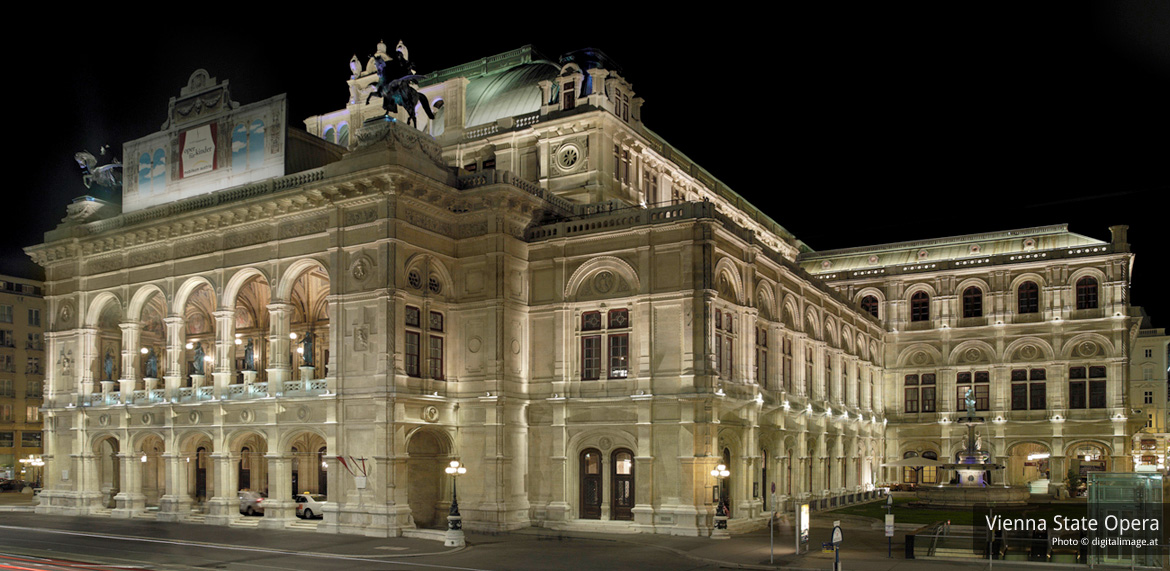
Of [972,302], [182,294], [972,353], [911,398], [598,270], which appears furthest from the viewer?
[911,398]

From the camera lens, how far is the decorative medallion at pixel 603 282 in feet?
146

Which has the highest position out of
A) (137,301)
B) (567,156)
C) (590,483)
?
(567,156)

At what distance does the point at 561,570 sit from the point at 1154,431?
12284cm

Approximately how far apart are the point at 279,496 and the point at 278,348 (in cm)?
615

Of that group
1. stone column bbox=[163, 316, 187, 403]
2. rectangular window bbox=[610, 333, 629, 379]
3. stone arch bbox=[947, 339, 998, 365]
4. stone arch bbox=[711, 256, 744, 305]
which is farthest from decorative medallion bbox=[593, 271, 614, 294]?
stone arch bbox=[947, 339, 998, 365]

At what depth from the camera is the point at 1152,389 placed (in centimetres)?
13038

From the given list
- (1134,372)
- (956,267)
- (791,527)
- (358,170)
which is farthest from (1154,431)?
(358,170)

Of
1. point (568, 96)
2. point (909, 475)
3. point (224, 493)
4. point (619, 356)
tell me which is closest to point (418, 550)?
point (619, 356)

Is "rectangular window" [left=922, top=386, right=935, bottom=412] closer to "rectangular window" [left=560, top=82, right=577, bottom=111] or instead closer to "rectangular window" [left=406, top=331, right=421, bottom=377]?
"rectangular window" [left=560, top=82, right=577, bottom=111]

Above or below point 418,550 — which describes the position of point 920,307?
above

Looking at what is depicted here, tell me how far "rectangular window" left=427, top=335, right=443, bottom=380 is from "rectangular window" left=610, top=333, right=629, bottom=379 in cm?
732

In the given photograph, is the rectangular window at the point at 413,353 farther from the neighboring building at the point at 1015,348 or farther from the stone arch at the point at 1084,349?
the stone arch at the point at 1084,349

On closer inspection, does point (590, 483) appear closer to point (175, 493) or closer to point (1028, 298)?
point (175, 493)

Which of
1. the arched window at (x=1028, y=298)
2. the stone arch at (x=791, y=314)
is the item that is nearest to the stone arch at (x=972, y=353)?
the arched window at (x=1028, y=298)
